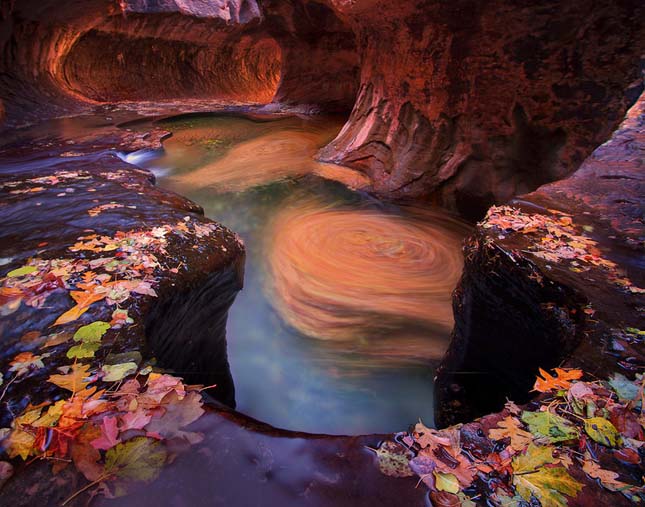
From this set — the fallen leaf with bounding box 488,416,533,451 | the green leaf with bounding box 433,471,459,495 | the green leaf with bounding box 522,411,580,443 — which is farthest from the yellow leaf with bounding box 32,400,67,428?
the green leaf with bounding box 522,411,580,443

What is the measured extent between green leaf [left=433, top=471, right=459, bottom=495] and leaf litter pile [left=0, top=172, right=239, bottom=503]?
659 mm

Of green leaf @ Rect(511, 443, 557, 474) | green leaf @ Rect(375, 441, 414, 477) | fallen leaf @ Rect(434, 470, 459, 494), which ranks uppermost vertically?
green leaf @ Rect(511, 443, 557, 474)

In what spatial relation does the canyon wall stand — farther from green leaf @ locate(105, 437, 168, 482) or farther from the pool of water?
green leaf @ locate(105, 437, 168, 482)

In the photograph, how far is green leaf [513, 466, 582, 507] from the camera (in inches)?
37.6

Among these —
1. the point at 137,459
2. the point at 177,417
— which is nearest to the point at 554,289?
the point at 177,417

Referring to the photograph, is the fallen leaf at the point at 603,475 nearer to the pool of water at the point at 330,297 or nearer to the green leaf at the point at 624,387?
the green leaf at the point at 624,387

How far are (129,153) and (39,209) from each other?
141 inches

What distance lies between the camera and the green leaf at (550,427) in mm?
1110

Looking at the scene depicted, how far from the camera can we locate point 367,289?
11.6 feet

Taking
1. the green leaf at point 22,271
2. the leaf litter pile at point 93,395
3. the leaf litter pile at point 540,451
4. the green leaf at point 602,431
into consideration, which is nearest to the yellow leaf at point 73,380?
the leaf litter pile at point 93,395

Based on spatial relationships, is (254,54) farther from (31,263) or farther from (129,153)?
(31,263)

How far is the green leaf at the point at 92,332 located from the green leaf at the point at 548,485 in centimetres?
143

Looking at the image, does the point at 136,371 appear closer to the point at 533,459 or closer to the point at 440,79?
the point at 533,459

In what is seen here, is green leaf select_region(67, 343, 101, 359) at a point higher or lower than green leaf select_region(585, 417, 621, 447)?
lower
